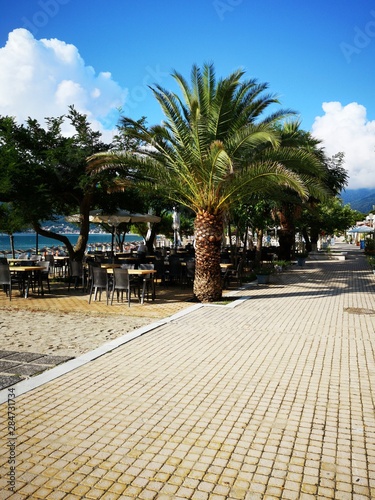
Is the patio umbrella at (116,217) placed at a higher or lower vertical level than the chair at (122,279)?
higher

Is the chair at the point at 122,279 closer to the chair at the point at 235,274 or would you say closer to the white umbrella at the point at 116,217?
the chair at the point at 235,274

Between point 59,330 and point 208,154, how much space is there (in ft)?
19.2

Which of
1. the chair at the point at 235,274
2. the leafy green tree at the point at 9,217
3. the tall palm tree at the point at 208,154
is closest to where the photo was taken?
the tall palm tree at the point at 208,154

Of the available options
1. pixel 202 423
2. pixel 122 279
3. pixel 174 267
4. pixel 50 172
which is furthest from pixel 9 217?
pixel 202 423

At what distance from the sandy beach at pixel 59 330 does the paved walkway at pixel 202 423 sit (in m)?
0.87

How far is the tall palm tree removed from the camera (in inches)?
439

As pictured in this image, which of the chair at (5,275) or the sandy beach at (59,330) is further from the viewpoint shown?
the chair at (5,275)

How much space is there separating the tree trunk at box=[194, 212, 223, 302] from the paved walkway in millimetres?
4321

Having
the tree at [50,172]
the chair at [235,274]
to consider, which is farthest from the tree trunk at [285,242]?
the tree at [50,172]

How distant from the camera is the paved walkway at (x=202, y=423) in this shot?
127 inches

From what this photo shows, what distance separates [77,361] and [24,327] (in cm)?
296

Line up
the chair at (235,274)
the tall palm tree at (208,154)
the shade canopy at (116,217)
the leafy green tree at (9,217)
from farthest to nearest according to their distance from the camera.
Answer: the shade canopy at (116,217), the leafy green tree at (9,217), the chair at (235,274), the tall palm tree at (208,154)

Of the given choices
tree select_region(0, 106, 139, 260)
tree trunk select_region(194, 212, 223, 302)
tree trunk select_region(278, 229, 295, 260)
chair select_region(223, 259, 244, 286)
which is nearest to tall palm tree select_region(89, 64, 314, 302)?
tree trunk select_region(194, 212, 223, 302)

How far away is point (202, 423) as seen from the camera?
424 cm
